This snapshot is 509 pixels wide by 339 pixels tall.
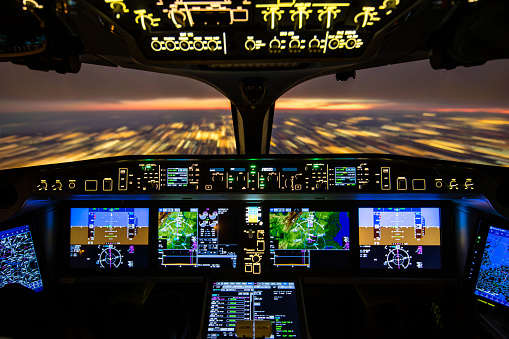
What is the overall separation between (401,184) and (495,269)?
732 millimetres

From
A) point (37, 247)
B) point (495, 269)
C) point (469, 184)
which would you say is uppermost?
point (469, 184)

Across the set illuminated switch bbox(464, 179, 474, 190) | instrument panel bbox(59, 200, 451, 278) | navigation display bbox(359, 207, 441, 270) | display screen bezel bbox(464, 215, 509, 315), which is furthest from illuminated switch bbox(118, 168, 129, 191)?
display screen bezel bbox(464, 215, 509, 315)

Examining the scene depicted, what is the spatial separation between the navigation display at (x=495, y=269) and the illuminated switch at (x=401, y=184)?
1.93 ft

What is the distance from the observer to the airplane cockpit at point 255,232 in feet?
6.41

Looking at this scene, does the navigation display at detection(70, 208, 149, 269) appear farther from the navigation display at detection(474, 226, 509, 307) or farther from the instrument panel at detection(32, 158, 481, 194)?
the navigation display at detection(474, 226, 509, 307)

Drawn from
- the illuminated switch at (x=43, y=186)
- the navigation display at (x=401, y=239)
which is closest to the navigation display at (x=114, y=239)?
the illuminated switch at (x=43, y=186)

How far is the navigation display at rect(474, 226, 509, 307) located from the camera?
7.07 ft

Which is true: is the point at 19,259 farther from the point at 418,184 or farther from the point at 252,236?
the point at 418,184

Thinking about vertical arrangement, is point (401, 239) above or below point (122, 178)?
below

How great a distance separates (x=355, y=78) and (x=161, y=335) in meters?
1.85

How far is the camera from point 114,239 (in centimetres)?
257

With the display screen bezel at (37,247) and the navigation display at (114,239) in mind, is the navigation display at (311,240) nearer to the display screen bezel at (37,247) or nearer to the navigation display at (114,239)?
the navigation display at (114,239)

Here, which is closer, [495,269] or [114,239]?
[495,269]

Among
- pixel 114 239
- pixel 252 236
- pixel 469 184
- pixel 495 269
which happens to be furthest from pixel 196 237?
pixel 495 269
